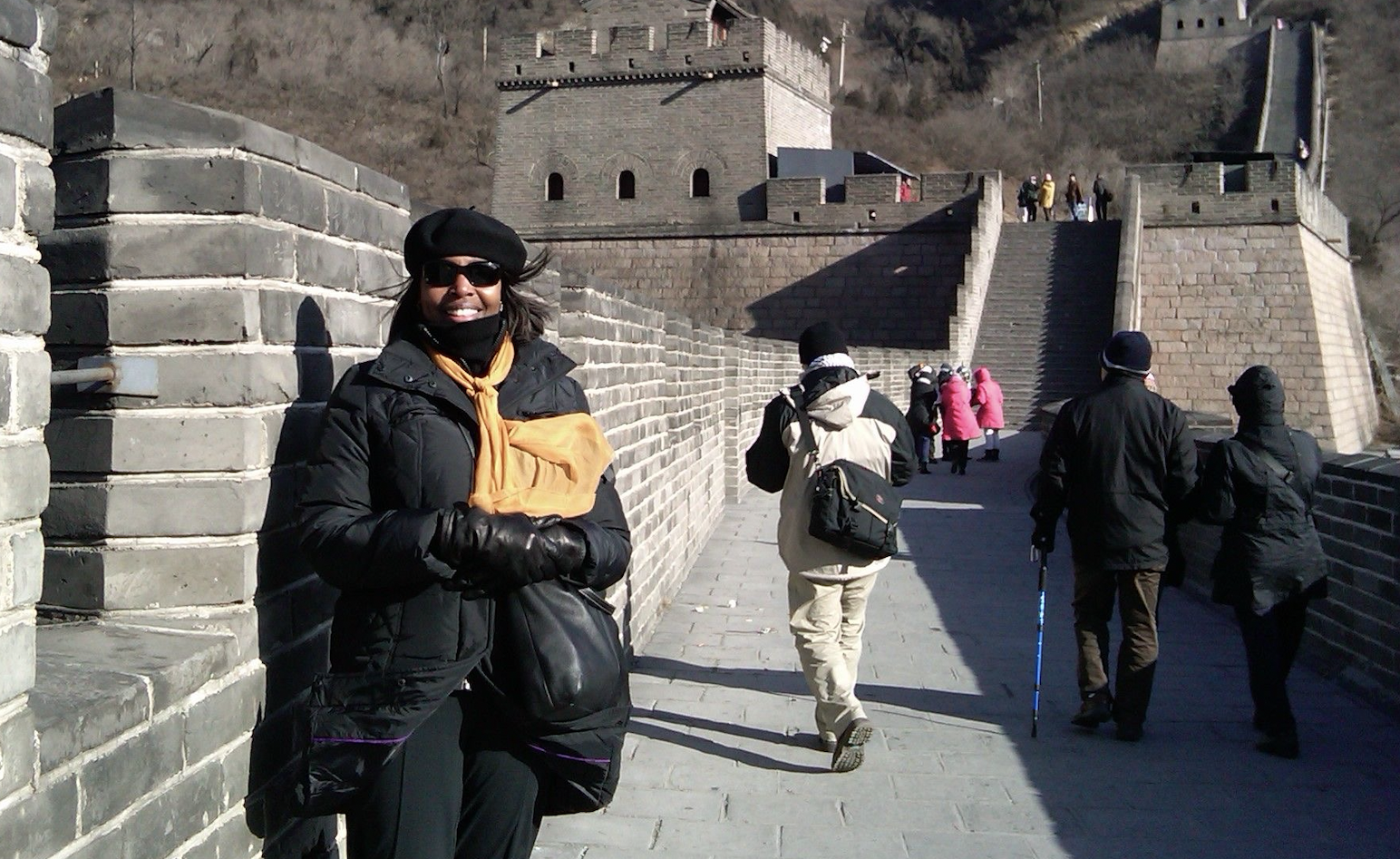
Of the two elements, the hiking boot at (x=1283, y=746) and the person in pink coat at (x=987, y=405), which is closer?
the hiking boot at (x=1283, y=746)

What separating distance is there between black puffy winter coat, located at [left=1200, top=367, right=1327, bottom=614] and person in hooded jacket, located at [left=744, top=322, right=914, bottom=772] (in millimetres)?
1231

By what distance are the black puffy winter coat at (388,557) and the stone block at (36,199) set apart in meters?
0.63

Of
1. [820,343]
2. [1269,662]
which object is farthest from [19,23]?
[1269,662]

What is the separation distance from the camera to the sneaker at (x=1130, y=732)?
17.0 ft

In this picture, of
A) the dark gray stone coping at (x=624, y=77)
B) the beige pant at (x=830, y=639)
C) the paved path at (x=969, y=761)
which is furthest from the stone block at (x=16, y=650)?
the dark gray stone coping at (x=624, y=77)

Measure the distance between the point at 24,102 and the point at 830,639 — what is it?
137 inches

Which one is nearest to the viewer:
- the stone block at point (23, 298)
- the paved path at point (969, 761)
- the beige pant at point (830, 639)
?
the stone block at point (23, 298)

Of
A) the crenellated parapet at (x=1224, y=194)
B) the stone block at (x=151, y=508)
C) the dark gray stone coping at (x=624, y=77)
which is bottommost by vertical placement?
the stone block at (x=151, y=508)

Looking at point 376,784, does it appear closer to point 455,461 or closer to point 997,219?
point 455,461

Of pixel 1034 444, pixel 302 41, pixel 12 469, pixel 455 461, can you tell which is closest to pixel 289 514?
pixel 455 461

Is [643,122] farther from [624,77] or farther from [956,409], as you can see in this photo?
[956,409]

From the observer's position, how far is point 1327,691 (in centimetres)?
600

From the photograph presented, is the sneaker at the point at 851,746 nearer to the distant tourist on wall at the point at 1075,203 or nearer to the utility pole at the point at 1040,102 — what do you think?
the distant tourist on wall at the point at 1075,203

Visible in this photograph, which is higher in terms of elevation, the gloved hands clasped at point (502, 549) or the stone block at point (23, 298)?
the stone block at point (23, 298)
